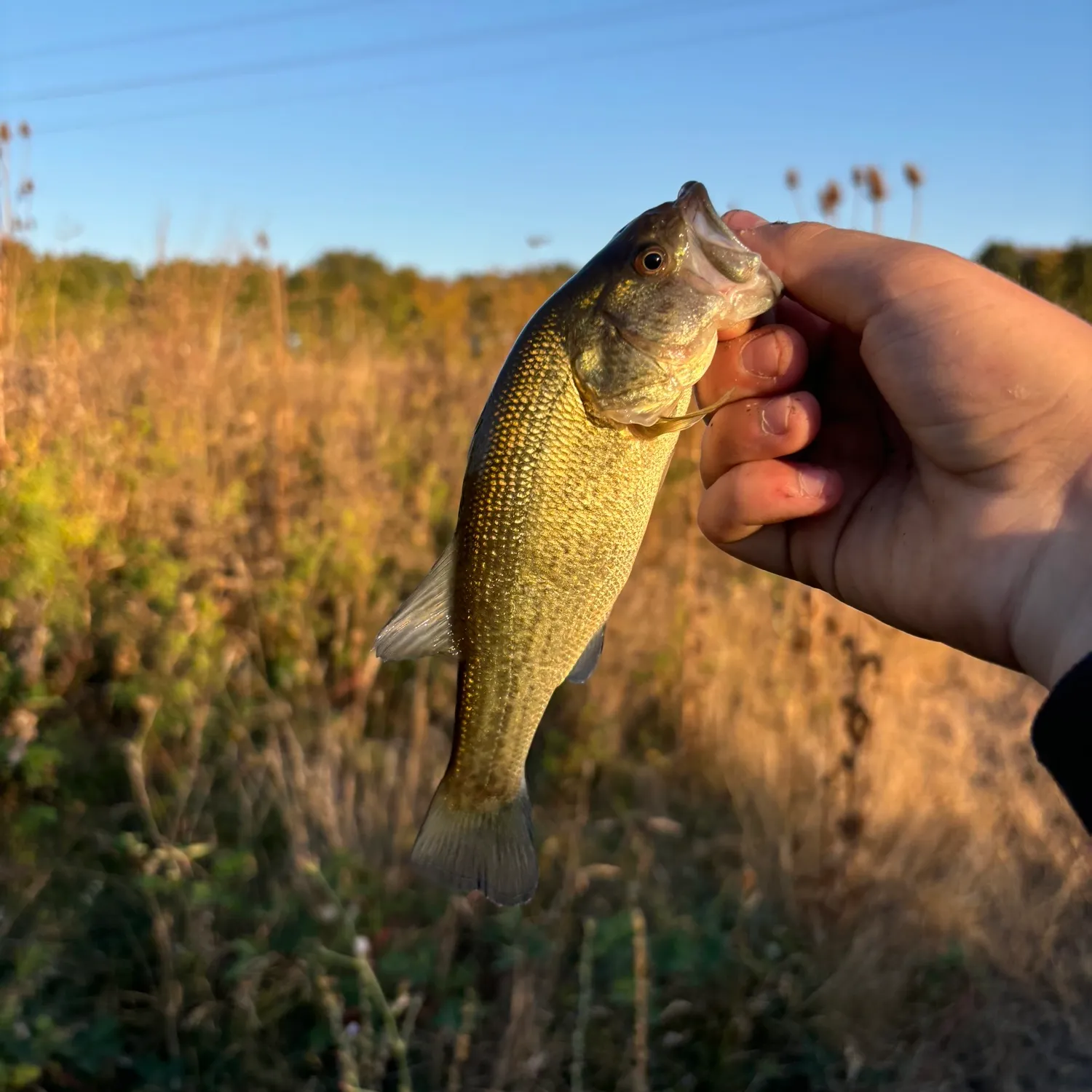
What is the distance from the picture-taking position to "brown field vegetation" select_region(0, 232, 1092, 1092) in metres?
2.90

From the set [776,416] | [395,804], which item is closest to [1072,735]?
[776,416]

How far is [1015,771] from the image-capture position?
4.77m

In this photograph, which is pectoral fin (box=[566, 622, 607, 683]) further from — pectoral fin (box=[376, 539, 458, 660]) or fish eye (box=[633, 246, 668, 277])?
fish eye (box=[633, 246, 668, 277])

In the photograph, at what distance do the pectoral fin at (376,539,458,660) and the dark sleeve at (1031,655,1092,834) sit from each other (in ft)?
3.46

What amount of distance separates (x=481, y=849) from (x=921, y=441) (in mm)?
1279

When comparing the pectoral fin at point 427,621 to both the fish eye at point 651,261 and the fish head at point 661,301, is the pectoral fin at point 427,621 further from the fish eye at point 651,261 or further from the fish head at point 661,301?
the fish eye at point 651,261

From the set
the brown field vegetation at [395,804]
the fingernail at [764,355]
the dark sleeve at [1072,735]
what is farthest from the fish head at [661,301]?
the brown field vegetation at [395,804]

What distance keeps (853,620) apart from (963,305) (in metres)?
2.40

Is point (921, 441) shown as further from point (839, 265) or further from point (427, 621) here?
point (427, 621)

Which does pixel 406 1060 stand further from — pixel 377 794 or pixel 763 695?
pixel 763 695

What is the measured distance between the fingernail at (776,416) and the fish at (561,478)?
0.24 metres

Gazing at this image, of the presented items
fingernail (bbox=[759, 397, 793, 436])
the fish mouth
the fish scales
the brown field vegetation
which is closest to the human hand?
fingernail (bbox=[759, 397, 793, 436])

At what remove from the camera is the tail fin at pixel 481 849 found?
1719 mm

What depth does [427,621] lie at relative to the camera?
1761 mm
